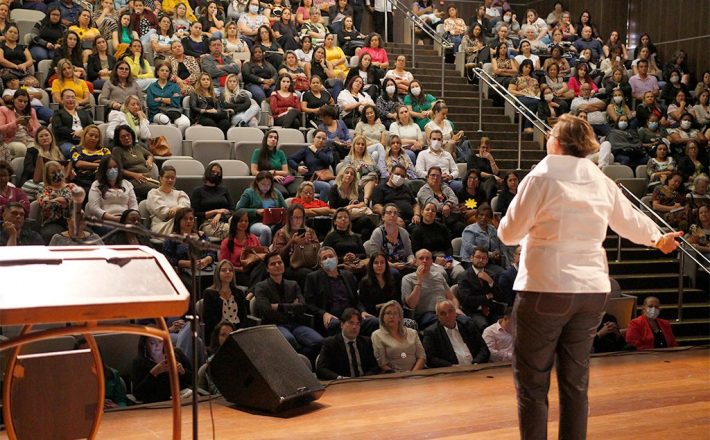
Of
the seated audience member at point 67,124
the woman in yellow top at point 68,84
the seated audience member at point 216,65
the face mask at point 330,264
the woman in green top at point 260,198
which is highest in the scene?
→ the seated audience member at point 216,65

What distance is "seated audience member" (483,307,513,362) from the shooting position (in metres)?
6.00

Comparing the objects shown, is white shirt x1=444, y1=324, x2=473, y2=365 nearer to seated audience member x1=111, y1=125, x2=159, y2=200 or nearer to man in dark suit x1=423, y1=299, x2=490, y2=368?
man in dark suit x1=423, y1=299, x2=490, y2=368

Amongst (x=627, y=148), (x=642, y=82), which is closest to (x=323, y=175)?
(x=627, y=148)

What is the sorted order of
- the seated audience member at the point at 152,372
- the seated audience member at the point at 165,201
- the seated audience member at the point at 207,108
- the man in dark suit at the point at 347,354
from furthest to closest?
the seated audience member at the point at 207,108
the seated audience member at the point at 165,201
the man in dark suit at the point at 347,354
the seated audience member at the point at 152,372

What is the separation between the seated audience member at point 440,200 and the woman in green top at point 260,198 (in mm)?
1225

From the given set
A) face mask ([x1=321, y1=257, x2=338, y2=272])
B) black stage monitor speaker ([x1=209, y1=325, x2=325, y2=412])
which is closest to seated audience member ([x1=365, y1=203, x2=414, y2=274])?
face mask ([x1=321, y1=257, x2=338, y2=272])

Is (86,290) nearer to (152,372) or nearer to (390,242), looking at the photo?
(152,372)

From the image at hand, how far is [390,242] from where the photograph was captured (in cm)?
675

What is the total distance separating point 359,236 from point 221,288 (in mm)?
1399

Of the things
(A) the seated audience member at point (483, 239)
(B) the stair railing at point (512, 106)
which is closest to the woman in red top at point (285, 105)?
(B) the stair railing at point (512, 106)

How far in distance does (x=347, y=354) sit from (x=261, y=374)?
1.38 m

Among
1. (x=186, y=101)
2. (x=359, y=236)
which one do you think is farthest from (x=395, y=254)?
(x=186, y=101)

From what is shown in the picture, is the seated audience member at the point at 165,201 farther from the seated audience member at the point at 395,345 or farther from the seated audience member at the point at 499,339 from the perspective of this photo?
the seated audience member at the point at 499,339

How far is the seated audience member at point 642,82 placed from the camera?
1066 cm
